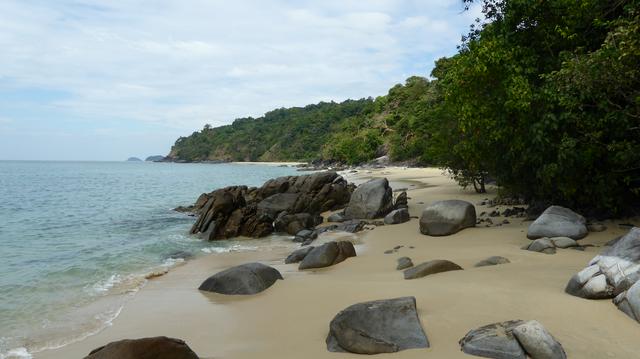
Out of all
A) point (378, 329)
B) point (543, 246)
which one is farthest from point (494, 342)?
point (543, 246)

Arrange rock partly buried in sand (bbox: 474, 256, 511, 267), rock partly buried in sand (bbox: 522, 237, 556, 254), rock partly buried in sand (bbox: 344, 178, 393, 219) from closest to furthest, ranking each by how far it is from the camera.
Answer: rock partly buried in sand (bbox: 474, 256, 511, 267) < rock partly buried in sand (bbox: 522, 237, 556, 254) < rock partly buried in sand (bbox: 344, 178, 393, 219)

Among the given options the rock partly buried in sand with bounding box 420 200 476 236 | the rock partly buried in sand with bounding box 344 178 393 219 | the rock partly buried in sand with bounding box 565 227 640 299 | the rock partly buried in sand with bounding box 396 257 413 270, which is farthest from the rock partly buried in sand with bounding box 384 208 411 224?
the rock partly buried in sand with bounding box 565 227 640 299

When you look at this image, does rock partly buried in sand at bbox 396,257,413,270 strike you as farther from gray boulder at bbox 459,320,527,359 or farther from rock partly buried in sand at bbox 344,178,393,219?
rock partly buried in sand at bbox 344,178,393,219

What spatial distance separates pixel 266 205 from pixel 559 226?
606 inches

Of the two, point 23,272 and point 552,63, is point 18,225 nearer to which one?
point 23,272

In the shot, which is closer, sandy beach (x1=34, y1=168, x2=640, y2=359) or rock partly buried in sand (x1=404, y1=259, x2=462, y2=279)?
sandy beach (x1=34, y1=168, x2=640, y2=359)

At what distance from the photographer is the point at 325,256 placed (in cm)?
1159

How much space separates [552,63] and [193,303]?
10.7 metres

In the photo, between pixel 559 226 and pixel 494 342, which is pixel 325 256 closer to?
pixel 559 226

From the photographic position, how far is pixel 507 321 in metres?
5.79

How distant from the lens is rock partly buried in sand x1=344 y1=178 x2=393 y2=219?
20266 millimetres

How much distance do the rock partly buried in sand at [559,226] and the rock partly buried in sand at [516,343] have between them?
256 inches

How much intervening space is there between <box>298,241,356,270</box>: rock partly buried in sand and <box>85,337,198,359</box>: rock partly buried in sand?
625 centimetres

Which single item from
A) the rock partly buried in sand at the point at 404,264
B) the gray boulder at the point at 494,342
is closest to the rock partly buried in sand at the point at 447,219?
the rock partly buried in sand at the point at 404,264
